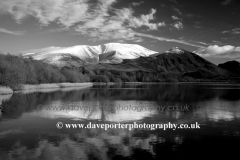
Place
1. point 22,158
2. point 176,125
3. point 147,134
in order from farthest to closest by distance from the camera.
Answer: point 176,125, point 147,134, point 22,158

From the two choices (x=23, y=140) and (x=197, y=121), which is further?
(x=197, y=121)

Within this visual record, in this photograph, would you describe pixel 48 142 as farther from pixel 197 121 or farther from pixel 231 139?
pixel 197 121

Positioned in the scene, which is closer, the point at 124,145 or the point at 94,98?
the point at 124,145

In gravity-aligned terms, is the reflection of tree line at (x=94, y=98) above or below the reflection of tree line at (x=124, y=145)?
above

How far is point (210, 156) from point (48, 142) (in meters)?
→ 9.14

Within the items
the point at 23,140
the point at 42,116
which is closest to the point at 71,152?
the point at 23,140

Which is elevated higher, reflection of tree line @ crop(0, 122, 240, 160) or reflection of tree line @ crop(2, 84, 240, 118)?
reflection of tree line @ crop(2, 84, 240, 118)

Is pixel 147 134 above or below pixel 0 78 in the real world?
below

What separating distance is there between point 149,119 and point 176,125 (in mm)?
3284

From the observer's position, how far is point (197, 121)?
21.8m

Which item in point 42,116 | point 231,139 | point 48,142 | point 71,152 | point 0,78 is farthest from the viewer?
point 0,78

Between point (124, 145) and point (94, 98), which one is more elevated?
point (94, 98)

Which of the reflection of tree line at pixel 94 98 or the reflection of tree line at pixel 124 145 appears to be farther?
the reflection of tree line at pixel 94 98

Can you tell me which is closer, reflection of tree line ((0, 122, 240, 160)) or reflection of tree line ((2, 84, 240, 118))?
reflection of tree line ((0, 122, 240, 160))
